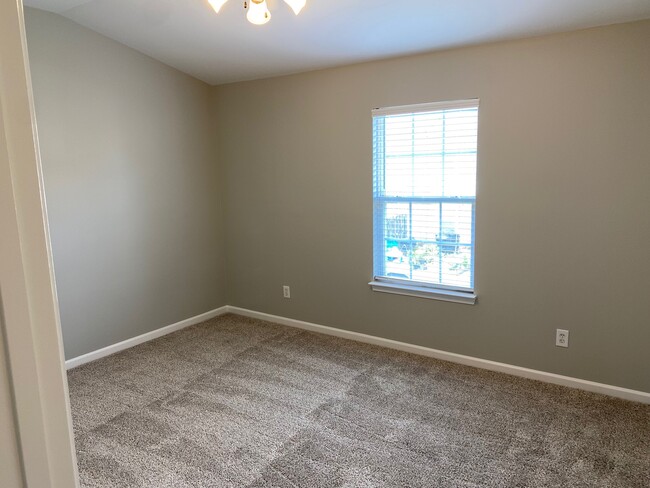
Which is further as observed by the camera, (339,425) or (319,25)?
(319,25)

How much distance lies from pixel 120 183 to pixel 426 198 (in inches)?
93.3

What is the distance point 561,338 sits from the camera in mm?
2973

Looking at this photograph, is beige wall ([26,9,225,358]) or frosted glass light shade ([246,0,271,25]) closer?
frosted glass light shade ([246,0,271,25])

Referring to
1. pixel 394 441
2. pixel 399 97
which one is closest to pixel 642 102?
pixel 399 97

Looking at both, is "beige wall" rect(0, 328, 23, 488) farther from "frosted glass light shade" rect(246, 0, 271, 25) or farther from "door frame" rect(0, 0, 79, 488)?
"frosted glass light shade" rect(246, 0, 271, 25)

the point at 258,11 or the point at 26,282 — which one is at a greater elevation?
the point at 258,11

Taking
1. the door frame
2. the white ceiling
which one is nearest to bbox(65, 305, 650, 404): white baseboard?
the white ceiling

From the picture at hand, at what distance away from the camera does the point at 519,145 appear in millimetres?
2943

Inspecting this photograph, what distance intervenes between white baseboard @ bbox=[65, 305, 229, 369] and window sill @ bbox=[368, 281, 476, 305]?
1.72 meters

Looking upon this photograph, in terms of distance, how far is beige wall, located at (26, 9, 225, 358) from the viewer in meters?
3.27

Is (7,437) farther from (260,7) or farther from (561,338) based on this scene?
(561,338)

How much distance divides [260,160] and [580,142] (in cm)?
252

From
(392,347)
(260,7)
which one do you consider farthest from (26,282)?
(392,347)

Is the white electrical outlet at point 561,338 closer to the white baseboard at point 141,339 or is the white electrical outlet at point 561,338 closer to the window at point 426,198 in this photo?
the window at point 426,198
